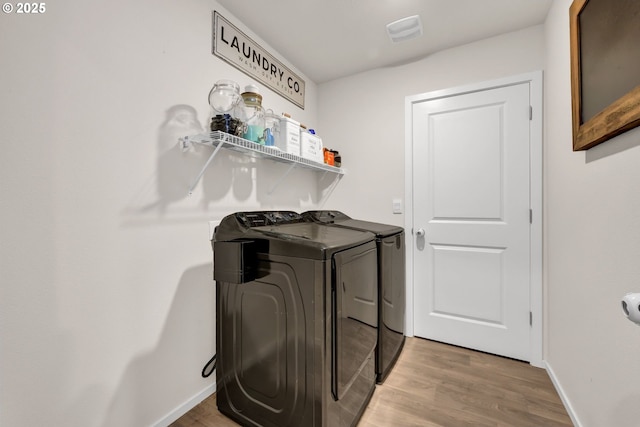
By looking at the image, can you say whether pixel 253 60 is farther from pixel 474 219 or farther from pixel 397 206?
pixel 474 219

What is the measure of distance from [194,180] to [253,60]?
107 centimetres

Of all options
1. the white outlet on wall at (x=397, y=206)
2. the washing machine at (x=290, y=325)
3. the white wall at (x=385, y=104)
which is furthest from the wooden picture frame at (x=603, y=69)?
the white outlet on wall at (x=397, y=206)

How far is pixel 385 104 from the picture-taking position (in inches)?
97.3

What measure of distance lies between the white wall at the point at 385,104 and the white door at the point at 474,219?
0.15 m

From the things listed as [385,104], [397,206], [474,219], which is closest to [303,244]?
[397,206]

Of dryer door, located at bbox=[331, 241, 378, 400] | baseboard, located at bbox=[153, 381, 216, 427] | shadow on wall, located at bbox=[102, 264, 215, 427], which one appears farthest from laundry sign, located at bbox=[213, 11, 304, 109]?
baseboard, located at bbox=[153, 381, 216, 427]

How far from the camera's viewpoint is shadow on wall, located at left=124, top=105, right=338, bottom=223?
4.47 ft

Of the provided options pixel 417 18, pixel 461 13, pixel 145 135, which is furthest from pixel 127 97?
pixel 461 13

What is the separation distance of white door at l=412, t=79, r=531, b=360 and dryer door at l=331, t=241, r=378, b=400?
898 millimetres

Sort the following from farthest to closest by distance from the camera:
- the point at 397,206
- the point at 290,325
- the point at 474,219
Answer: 1. the point at 397,206
2. the point at 474,219
3. the point at 290,325

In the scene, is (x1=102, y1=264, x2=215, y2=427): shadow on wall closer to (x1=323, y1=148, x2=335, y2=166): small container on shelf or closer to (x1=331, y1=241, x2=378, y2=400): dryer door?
(x1=331, y1=241, x2=378, y2=400): dryer door

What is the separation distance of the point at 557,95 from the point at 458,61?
818 millimetres

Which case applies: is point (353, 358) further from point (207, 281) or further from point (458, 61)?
point (458, 61)

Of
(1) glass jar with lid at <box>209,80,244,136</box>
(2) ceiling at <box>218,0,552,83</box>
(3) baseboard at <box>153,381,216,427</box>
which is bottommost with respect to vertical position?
(3) baseboard at <box>153,381,216,427</box>
